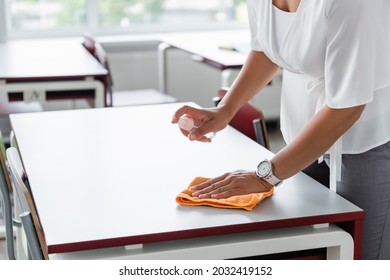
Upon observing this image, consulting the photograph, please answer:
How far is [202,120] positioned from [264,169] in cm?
37

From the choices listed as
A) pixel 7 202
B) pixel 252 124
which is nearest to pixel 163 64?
pixel 252 124

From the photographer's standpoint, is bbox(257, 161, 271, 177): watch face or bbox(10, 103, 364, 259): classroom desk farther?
bbox(257, 161, 271, 177): watch face

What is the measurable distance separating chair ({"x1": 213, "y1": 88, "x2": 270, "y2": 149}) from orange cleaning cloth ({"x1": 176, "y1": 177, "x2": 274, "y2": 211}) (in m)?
0.65

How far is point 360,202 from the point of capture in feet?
6.33

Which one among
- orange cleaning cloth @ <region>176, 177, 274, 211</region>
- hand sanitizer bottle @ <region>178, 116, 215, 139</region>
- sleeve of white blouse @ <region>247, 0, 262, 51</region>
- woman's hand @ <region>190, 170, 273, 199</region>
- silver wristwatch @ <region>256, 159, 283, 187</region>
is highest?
sleeve of white blouse @ <region>247, 0, 262, 51</region>

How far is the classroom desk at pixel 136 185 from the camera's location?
1704 mm

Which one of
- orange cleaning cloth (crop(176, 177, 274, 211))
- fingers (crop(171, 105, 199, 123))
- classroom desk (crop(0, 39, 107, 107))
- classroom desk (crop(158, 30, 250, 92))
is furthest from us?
classroom desk (crop(158, 30, 250, 92))

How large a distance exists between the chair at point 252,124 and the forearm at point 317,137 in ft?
2.30

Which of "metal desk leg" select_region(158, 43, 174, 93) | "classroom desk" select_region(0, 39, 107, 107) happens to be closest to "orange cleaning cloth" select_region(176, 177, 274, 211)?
"classroom desk" select_region(0, 39, 107, 107)

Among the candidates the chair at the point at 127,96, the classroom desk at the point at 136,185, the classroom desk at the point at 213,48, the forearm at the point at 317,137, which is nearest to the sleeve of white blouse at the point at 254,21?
the classroom desk at the point at 136,185

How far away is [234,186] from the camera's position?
183 cm

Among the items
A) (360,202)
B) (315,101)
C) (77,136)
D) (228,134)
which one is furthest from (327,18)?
(77,136)

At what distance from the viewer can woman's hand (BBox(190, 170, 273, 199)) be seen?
1.82 m

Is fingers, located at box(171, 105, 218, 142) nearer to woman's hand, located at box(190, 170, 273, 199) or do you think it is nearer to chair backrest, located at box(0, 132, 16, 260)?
woman's hand, located at box(190, 170, 273, 199)
